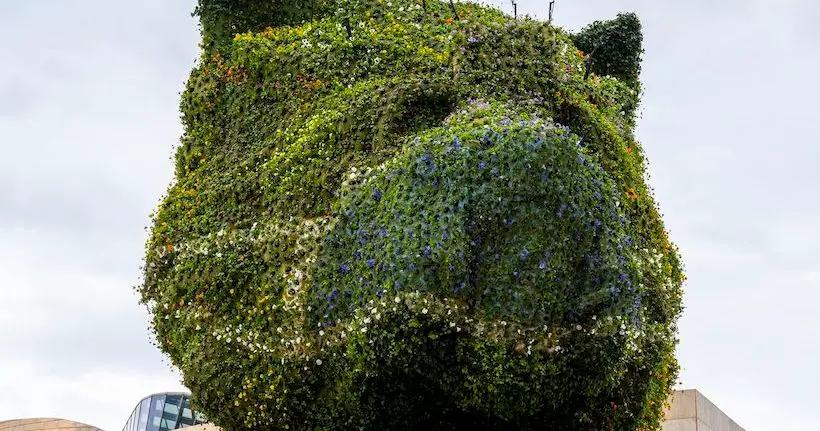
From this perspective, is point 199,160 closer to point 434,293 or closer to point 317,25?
point 317,25

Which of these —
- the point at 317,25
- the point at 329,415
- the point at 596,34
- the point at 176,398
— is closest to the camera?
the point at 329,415

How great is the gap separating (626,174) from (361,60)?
2551 mm

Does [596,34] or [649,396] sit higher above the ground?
[596,34]

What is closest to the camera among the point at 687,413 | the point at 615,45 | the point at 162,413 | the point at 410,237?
the point at 410,237

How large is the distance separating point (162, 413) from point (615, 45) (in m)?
17.9

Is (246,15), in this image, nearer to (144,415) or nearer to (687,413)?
(687,413)

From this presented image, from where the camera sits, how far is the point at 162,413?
2752 cm

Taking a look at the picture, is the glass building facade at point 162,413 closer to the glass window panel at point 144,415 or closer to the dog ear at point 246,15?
the glass window panel at point 144,415

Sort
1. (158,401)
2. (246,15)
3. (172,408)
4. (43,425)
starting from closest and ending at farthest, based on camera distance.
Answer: (246,15) < (172,408) < (158,401) < (43,425)

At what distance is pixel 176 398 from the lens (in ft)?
89.1

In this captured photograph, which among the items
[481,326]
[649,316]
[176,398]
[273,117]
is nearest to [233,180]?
[273,117]

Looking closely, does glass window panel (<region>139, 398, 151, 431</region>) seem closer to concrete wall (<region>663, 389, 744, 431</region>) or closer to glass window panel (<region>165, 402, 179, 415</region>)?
glass window panel (<region>165, 402, 179, 415</region>)

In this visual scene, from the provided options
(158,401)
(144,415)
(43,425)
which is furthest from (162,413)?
(43,425)

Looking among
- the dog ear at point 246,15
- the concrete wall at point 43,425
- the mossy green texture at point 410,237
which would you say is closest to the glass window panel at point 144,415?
the concrete wall at point 43,425
